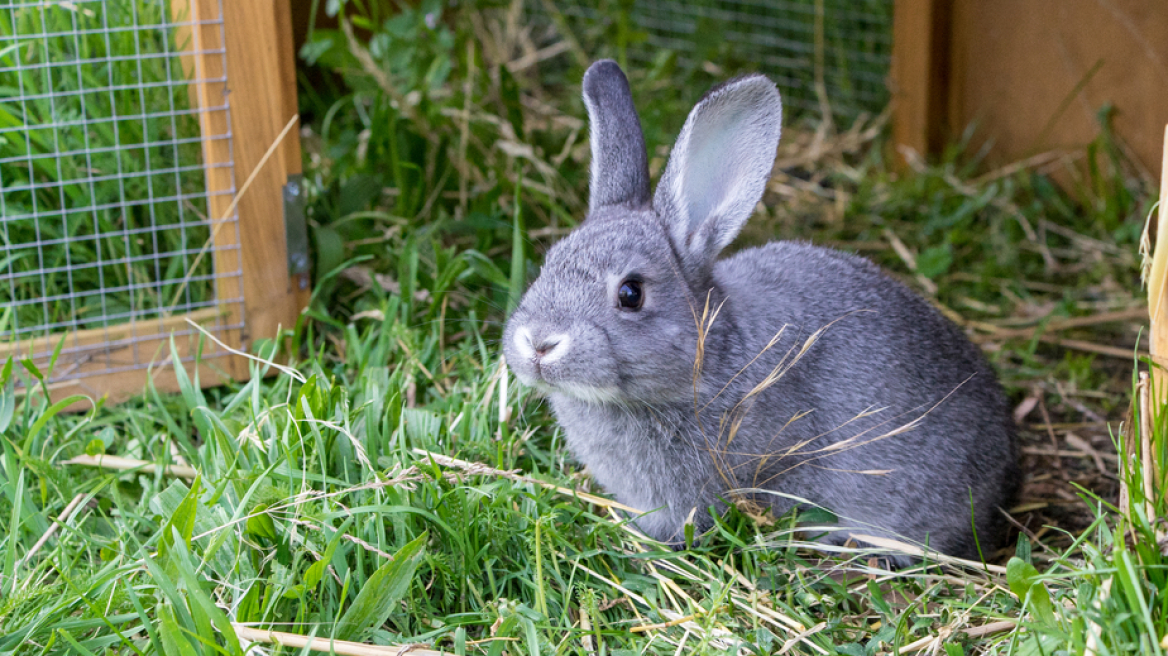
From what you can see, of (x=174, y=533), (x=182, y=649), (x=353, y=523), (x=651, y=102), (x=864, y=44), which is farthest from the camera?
(x=864, y=44)

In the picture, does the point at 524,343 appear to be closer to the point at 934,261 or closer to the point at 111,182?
the point at 111,182

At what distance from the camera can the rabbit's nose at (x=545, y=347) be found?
2670 mm

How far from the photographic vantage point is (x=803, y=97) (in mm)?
6398

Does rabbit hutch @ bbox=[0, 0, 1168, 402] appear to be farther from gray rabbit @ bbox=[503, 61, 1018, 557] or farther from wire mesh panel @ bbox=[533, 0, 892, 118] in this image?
wire mesh panel @ bbox=[533, 0, 892, 118]

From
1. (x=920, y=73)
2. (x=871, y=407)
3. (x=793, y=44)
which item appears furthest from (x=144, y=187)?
(x=920, y=73)

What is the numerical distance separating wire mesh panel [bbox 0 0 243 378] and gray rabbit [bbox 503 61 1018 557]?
57.2 inches

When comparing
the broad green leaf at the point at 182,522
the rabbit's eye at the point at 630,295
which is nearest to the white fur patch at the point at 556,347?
the rabbit's eye at the point at 630,295

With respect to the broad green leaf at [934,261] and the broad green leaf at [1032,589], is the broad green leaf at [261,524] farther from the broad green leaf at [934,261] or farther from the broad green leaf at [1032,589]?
the broad green leaf at [934,261]

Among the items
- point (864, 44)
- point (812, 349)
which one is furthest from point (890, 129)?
point (812, 349)

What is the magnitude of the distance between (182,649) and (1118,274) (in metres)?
4.39

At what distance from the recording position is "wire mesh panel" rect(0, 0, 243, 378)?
358 cm

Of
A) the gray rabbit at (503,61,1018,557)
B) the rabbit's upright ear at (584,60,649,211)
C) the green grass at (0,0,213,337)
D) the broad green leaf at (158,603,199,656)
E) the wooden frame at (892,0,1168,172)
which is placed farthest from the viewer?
the wooden frame at (892,0,1168,172)

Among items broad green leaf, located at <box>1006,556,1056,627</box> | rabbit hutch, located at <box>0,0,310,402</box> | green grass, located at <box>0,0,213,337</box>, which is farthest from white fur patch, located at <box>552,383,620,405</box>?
green grass, located at <box>0,0,213,337</box>

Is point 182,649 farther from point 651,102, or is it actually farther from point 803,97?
point 803,97
